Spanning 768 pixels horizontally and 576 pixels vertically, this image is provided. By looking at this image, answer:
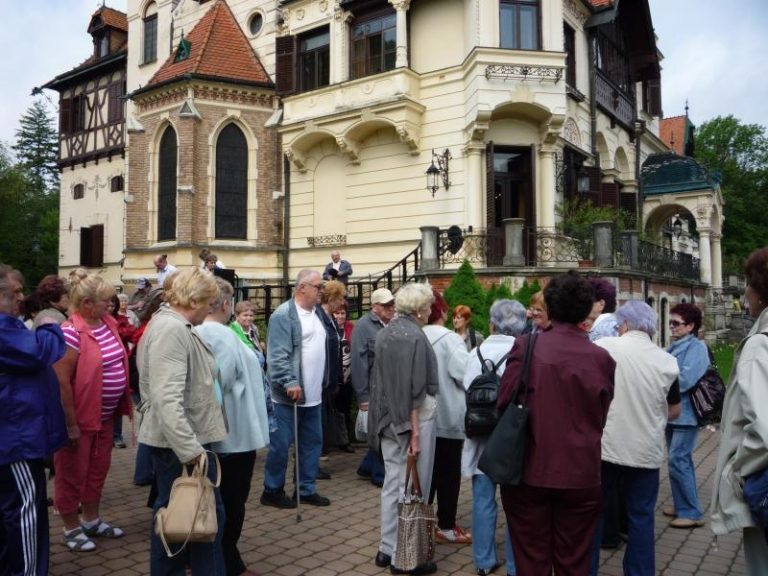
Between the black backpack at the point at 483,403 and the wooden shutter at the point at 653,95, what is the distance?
25963 mm

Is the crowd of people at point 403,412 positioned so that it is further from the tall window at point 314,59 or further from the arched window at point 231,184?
the tall window at point 314,59

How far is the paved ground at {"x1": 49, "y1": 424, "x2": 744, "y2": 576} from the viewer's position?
4859 mm

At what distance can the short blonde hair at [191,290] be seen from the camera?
147 inches

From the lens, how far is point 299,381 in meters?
6.18

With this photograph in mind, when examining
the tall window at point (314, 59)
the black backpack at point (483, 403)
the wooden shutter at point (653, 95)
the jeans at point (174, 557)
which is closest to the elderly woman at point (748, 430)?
the black backpack at point (483, 403)

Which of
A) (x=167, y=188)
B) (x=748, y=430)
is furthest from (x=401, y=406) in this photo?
(x=167, y=188)

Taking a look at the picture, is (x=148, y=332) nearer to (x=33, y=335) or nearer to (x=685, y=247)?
(x=33, y=335)

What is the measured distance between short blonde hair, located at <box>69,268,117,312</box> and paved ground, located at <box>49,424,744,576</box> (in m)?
2.01

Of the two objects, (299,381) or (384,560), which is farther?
(299,381)

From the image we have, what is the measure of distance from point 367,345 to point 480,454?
243 centimetres

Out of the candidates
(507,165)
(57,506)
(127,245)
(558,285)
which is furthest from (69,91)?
(558,285)

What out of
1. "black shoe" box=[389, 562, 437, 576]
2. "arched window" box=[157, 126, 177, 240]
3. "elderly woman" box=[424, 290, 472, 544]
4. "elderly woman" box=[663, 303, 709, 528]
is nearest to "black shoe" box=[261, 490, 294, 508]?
"elderly woman" box=[424, 290, 472, 544]

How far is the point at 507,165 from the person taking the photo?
17.7 m

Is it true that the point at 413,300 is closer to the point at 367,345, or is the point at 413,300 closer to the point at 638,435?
the point at 638,435
